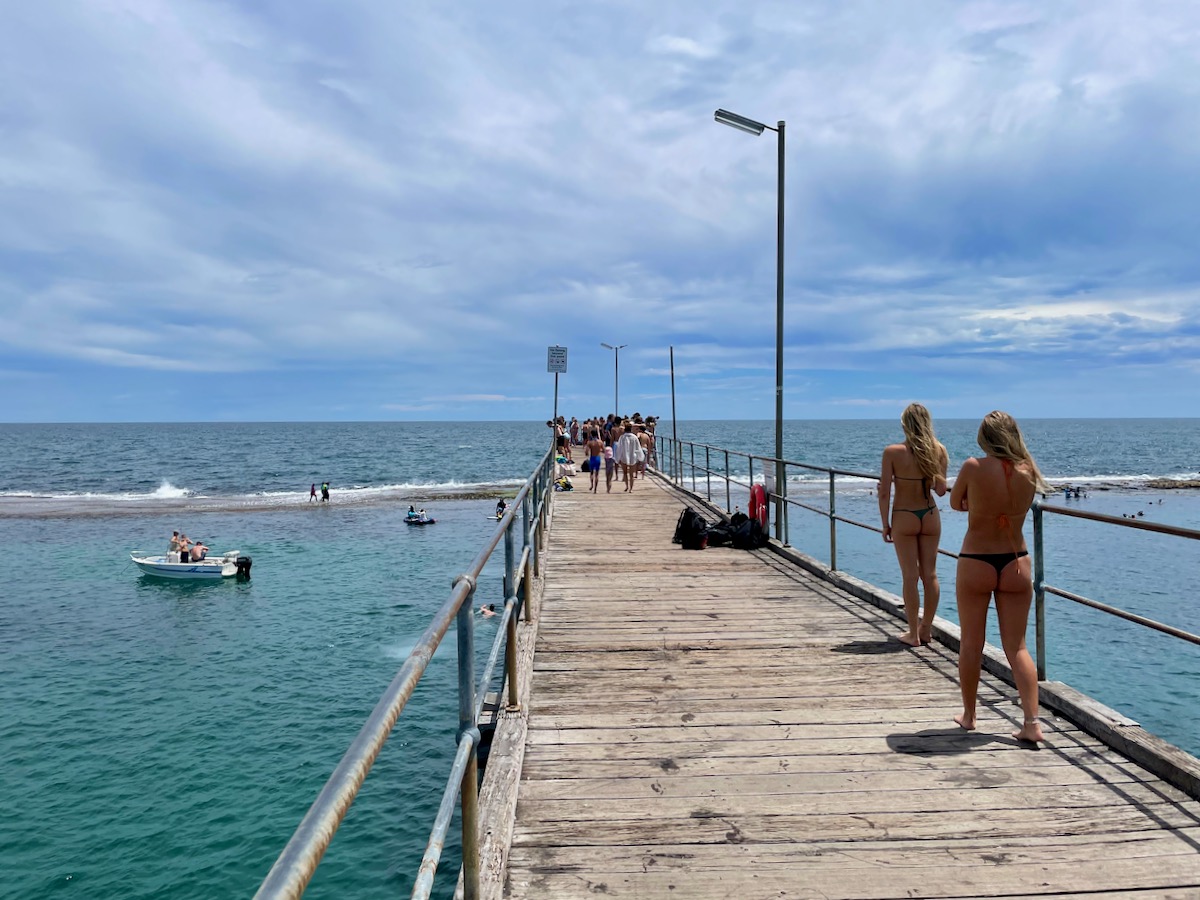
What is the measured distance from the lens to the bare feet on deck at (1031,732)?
4.04 m

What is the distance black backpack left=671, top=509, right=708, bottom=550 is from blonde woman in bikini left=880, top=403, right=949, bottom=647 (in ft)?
15.9

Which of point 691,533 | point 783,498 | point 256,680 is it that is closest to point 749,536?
point 691,533

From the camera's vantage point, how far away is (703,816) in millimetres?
3436

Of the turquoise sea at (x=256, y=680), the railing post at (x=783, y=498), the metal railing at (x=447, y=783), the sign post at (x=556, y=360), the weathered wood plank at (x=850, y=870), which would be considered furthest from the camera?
the sign post at (x=556, y=360)

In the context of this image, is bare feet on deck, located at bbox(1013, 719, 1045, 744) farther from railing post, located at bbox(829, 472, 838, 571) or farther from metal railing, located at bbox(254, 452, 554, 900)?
railing post, located at bbox(829, 472, 838, 571)

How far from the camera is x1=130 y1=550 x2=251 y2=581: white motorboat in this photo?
74.7 feet

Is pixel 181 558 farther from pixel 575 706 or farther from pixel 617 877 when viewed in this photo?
pixel 617 877

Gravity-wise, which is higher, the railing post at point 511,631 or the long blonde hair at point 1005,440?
the long blonde hair at point 1005,440

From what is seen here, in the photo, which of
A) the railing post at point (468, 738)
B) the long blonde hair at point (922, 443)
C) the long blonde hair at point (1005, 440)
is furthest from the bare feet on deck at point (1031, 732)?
the railing post at point (468, 738)

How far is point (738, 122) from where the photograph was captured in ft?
38.1

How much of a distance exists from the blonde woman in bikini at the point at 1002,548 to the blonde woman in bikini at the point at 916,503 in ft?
4.39

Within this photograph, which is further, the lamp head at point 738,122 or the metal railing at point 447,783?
the lamp head at point 738,122

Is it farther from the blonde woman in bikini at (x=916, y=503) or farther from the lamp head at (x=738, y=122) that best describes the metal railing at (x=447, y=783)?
the lamp head at (x=738, y=122)

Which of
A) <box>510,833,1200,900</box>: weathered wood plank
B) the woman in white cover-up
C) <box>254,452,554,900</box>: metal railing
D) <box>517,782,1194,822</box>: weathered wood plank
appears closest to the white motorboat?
the woman in white cover-up
